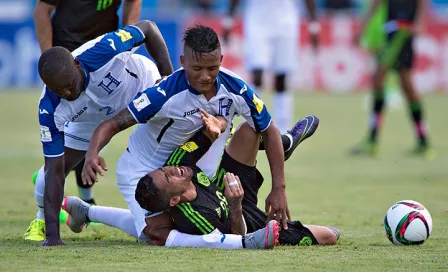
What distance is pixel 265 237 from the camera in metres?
6.07

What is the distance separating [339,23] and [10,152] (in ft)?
36.8

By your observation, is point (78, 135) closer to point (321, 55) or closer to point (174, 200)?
point (174, 200)

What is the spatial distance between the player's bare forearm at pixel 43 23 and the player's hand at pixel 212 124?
2.09m

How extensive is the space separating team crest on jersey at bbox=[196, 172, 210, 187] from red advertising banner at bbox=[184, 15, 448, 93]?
49.7 feet

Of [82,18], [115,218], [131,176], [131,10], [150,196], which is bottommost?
[115,218]

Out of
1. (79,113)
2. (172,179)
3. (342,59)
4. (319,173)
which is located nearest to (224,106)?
(172,179)

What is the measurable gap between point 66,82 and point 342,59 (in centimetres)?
1659

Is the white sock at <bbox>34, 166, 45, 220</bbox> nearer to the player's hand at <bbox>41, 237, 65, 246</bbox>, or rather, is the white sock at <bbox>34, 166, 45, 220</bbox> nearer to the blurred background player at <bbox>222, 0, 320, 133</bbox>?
the player's hand at <bbox>41, 237, 65, 246</bbox>

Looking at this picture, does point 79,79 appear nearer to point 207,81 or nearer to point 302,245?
point 207,81

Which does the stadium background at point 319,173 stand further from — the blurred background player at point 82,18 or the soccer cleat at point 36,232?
the blurred background player at point 82,18

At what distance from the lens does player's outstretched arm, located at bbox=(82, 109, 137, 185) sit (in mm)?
5867

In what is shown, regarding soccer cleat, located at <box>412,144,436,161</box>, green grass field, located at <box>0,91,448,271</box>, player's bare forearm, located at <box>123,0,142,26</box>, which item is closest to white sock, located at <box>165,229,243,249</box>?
green grass field, located at <box>0,91,448,271</box>

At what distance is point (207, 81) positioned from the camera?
6.15 meters

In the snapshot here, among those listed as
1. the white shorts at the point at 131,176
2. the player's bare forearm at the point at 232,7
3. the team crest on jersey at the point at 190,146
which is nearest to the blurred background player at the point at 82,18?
the white shorts at the point at 131,176
